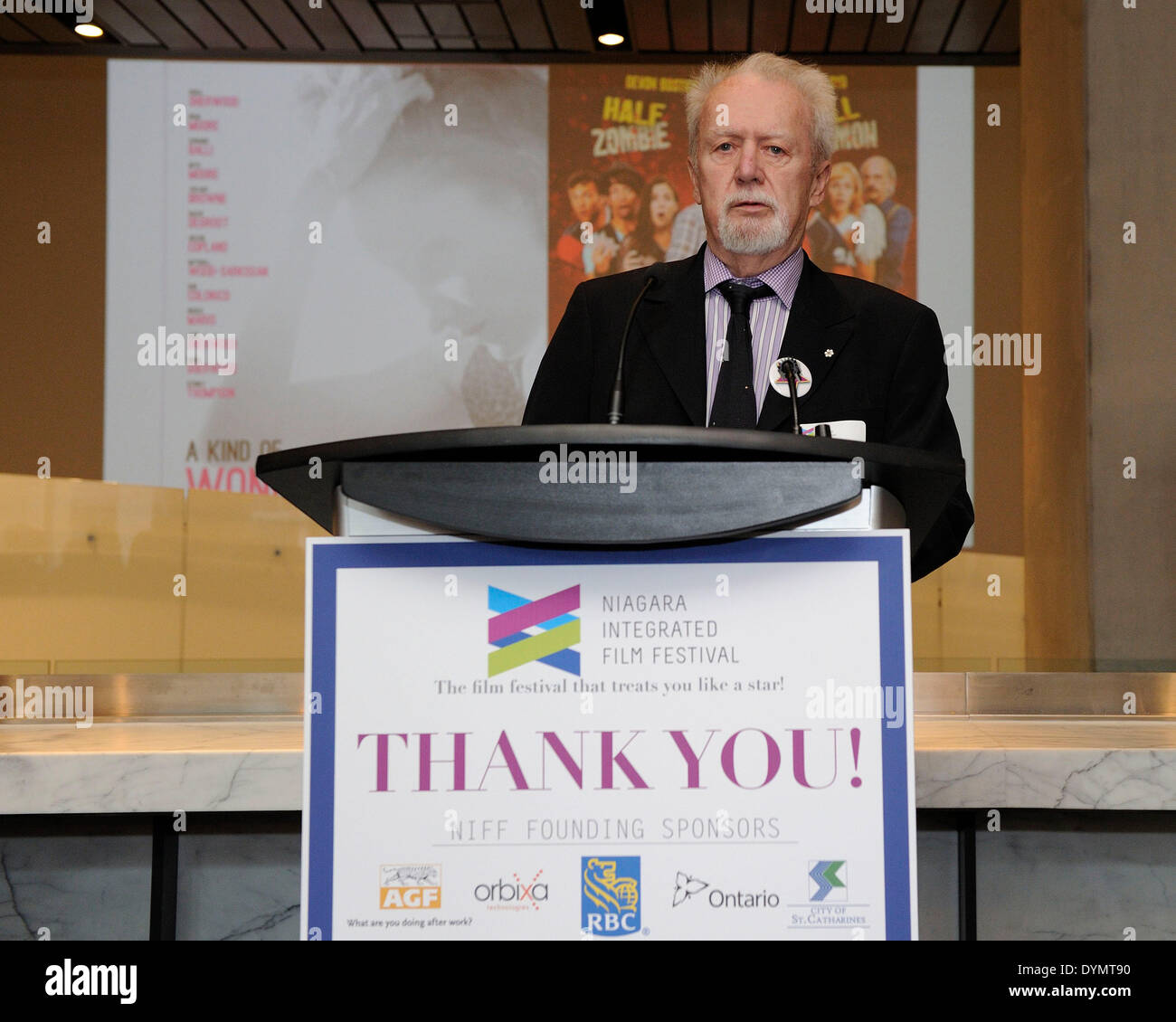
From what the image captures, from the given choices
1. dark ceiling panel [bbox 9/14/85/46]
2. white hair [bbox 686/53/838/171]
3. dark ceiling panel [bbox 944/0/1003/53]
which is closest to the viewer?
white hair [bbox 686/53/838/171]

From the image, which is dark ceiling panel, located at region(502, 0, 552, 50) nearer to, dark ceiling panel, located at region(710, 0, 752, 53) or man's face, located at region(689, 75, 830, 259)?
dark ceiling panel, located at region(710, 0, 752, 53)

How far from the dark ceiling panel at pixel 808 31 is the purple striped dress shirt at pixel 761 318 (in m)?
3.12

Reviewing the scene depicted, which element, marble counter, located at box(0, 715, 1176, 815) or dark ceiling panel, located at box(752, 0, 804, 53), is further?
dark ceiling panel, located at box(752, 0, 804, 53)

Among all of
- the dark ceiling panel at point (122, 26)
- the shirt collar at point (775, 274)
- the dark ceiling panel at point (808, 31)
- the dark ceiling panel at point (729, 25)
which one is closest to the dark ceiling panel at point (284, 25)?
the dark ceiling panel at point (122, 26)


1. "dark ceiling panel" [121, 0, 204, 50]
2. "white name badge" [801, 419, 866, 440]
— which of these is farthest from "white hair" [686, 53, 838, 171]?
"dark ceiling panel" [121, 0, 204, 50]

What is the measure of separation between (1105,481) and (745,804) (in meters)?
2.55

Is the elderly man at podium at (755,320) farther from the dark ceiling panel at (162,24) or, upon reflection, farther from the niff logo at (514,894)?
the dark ceiling panel at (162,24)

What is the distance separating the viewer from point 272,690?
203 cm

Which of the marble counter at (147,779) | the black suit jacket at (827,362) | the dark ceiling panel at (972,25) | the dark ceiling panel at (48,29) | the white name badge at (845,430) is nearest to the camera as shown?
the white name badge at (845,430)

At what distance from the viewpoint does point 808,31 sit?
418cm

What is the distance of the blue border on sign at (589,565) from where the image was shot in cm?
65

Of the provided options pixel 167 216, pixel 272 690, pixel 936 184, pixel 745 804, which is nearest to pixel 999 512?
pixel 936 184

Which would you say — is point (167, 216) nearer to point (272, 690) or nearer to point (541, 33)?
point (541, 33)

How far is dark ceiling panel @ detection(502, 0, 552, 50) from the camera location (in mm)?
4059
